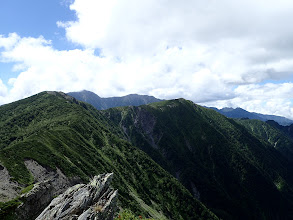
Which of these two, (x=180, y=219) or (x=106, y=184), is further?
(x=180, y=219)

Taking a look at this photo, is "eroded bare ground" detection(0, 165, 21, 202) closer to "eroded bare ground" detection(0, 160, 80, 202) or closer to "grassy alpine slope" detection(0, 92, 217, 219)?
"eroded bare ground" detection(0, 160, 80, 202)

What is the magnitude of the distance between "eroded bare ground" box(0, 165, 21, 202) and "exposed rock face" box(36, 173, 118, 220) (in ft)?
95.9

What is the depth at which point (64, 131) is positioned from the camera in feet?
501

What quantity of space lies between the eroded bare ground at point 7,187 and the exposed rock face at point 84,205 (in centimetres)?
2924

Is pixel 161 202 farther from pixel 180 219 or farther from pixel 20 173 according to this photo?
pixel 20 173

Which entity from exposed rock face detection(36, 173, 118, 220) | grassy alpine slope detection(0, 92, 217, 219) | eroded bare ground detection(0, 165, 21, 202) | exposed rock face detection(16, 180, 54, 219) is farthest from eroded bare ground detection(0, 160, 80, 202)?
exposed rock face detection(36, 173, 118, 220)

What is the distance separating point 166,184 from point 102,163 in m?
71.1

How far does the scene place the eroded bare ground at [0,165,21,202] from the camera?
5819 centimetres

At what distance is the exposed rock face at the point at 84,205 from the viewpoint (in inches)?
1325

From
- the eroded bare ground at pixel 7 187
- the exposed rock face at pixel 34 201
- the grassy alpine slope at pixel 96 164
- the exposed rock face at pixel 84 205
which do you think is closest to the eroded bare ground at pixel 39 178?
the eroded bare ground at pixel 7 187

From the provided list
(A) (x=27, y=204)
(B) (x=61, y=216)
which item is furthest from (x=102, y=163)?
(B) (x=61, y=216)

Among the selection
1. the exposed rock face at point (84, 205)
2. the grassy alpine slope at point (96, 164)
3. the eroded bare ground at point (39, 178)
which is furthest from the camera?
the grassy alpine slope at point (96, 164)

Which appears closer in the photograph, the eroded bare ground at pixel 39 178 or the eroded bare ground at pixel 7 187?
the eroded bare ground at pixel 7 187

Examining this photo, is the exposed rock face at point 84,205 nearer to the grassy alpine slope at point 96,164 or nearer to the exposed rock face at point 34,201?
the exposed rock face at point 34,201
